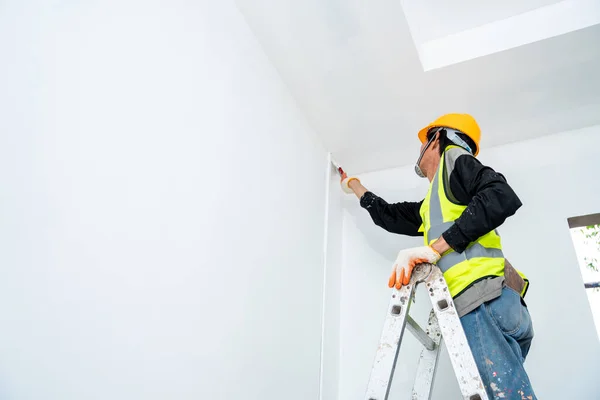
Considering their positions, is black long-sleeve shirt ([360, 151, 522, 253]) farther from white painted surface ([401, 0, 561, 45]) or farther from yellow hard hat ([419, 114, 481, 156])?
white painted surface ([401, 0, 561, 45])

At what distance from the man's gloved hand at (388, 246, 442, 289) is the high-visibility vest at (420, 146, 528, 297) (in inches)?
4.4

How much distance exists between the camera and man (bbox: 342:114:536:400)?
118 cm

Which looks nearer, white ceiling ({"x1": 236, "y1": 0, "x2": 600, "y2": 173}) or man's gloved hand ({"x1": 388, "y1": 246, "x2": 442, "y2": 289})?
man's gloved hand ({"x1": 388, "y1": 246, "x2": 442, "y2": 289})

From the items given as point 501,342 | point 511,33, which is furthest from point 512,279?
point 511,33

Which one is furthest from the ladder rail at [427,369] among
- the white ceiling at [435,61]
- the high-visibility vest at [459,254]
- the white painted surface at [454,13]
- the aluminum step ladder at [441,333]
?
the white painted surface at [454,13]

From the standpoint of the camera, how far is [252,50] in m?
1.92

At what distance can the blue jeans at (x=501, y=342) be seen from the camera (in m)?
1.13

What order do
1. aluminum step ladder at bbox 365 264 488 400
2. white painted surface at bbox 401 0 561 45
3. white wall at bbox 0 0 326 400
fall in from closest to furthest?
white wall at bbox 0 0 326 400 → aluminum step ladder at bbox 365 264 488 400 → white painted surface at bbox 401 0 561 45

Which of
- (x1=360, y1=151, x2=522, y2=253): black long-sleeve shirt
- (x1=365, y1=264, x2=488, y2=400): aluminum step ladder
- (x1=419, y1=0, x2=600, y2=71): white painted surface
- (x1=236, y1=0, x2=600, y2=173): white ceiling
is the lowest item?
(x1=365, y1=264, x2=488, y2=400): aluminum step ladder

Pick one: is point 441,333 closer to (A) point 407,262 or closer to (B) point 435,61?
(A) point 407,262

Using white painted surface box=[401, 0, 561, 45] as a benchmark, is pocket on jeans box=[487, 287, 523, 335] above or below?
below

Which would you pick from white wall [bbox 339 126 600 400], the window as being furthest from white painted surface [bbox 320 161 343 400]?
the window

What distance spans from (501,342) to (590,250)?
6.24 feet

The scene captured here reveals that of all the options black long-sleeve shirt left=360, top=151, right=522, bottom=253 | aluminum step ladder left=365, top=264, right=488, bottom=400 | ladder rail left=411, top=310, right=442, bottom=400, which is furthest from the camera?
ladder rail left=411, top=310, right=442, bottom=400
